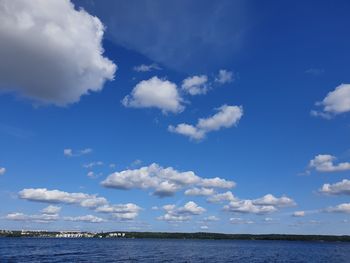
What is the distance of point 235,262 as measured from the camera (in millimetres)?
105750

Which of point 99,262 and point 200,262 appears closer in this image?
point 99,262

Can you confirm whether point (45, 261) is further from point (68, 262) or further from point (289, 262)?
point (289, 262)

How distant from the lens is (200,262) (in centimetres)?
10125

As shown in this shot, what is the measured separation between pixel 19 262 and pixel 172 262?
32.6 metres

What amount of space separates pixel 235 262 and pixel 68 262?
40654 millimetres

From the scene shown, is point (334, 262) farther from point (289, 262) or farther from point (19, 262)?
point (19, 262)

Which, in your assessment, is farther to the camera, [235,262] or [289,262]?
[289,262]

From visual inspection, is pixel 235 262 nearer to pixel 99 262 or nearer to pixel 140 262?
pixel 140 262

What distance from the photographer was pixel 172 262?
96.7m

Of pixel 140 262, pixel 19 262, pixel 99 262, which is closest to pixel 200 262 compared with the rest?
pixel 140 262

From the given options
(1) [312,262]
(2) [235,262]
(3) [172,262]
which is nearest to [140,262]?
(3) [172,262]

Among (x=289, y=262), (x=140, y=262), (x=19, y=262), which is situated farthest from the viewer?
(x=289, y=262)

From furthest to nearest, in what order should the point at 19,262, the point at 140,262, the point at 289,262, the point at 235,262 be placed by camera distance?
the point at 289,262 < the point at 235,262 < the point at 140,262 < the point at 19,262

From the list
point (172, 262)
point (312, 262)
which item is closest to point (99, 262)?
point (172, 262)
